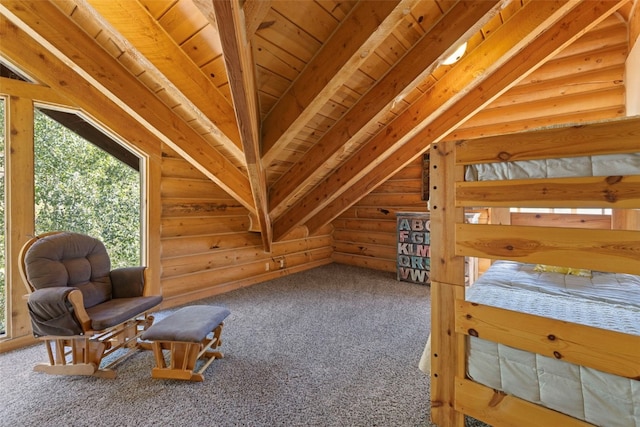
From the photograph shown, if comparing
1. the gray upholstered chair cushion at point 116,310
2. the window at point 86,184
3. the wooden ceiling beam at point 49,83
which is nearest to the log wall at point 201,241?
the window at point 86,184

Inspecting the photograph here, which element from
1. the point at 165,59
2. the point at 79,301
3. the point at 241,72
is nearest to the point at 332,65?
the point at 241,72

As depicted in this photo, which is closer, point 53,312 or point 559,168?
point 559,168

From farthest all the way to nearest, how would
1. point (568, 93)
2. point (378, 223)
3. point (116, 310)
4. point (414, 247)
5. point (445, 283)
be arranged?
point (378, 223)
point (414, 247)
point (568, 93)
point (116, 310)
point (445, 283)

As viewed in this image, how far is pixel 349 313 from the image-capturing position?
10.2ft

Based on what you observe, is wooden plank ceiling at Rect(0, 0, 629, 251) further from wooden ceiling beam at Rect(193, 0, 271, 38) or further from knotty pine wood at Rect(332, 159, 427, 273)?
knotty pine wood at Rect(332, 159, 427, 273)

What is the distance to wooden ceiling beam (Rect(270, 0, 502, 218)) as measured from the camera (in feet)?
5.92

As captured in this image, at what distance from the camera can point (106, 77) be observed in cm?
190

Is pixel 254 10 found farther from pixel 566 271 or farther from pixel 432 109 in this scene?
pixel 566 271

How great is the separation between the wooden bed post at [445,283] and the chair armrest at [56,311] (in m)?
2.26

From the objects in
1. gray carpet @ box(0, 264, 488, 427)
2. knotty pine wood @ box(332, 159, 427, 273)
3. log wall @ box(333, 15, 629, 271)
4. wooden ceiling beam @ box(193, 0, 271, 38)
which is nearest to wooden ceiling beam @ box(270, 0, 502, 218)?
wooden ceiling beam @ box(193, 0, 271, 38)

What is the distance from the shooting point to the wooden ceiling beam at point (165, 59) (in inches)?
60.2

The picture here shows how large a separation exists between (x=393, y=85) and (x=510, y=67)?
1463mm

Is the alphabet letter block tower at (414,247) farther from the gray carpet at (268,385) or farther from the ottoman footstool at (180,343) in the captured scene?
the ottoman footstool at (180,343)

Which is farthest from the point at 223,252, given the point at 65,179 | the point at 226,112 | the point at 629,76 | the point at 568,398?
the point at 629,76
